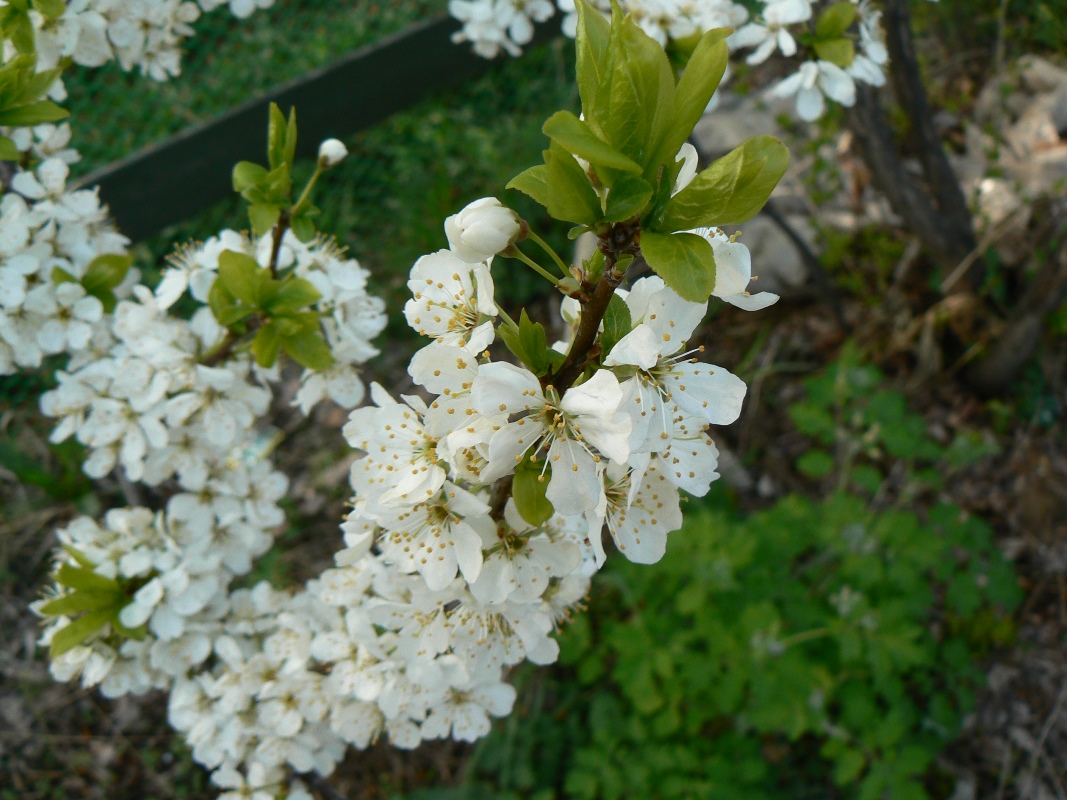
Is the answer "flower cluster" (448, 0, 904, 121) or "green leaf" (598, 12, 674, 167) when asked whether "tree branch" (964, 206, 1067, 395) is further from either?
"green leaf" (598, 12, 674, 167)

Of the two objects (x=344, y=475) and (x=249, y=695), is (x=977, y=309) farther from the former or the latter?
(x=249, y=695)

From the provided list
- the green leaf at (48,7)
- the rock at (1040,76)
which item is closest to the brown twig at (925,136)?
the rock at (1040,76)

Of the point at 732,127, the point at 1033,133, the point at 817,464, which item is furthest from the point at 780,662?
the point at 1033,133

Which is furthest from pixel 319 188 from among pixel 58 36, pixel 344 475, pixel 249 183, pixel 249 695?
pixel 249 695

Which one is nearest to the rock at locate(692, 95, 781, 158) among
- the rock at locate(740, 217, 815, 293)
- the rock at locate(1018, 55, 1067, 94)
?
the rock at locate(740, 217, 815, 293)

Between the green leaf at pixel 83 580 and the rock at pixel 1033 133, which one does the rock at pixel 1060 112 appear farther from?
the green leaf at pixel 83 580
